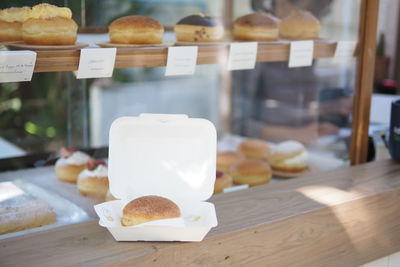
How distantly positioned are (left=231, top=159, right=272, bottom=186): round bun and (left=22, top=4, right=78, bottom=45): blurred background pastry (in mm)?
915

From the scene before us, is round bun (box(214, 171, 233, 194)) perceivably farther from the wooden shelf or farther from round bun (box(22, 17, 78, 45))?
round bun (box(22, 17, 78, 45))

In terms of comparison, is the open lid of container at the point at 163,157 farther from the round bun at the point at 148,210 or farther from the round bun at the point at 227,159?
the round bun at the point at 227,159

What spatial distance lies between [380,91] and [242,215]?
2829 millimetres

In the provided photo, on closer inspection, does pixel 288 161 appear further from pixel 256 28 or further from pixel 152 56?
pixel 152 56

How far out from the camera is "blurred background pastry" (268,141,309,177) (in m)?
2.28

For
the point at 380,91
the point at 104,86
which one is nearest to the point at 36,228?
the point at 104,86

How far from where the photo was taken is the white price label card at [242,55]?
1.71m

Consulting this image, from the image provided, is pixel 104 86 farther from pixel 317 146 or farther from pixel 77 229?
pixel 77 229

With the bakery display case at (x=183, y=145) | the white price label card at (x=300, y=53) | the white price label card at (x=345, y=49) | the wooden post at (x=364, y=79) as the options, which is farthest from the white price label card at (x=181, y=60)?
the wooden post at (x=364, y=79)

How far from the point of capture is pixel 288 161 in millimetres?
2297

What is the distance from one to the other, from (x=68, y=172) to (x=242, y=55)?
792 mm

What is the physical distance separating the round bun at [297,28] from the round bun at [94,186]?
0.84 m

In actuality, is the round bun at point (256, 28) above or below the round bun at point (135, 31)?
below

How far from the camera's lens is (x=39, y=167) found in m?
2.17
